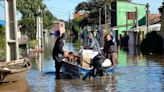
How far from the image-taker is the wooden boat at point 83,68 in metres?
19.6

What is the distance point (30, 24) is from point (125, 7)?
71.2 ft

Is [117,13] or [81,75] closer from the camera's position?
[81,75]

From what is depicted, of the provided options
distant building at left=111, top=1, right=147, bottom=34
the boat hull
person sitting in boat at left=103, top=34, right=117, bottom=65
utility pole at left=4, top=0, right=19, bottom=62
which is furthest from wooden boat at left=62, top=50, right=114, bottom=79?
distant building at left=111, top=1, right=147, bottom=34

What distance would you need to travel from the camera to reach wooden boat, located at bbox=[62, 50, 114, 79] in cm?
1959

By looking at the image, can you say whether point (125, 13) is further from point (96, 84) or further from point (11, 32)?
point (96, 84)

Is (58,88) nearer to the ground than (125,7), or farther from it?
nearer to the ground

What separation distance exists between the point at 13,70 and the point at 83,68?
3.20 m

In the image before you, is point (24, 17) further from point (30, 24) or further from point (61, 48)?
point (61, 48)

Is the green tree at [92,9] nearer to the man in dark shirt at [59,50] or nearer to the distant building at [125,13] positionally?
the distant building at [125,13]

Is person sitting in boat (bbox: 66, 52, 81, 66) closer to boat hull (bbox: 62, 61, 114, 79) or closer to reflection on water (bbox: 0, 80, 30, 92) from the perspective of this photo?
boat hull (bbox: 62, 61, 114, 79)

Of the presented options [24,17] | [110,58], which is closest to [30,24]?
[24,17]

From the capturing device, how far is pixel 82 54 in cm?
2047

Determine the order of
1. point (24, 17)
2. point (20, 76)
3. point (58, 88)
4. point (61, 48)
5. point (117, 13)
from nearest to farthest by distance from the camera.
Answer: point (58, 88) < point (20, 76) < point (61, 48) < point (24, 17) < point (117, 13)

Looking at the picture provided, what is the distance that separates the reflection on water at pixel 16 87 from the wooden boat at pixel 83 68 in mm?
2167
